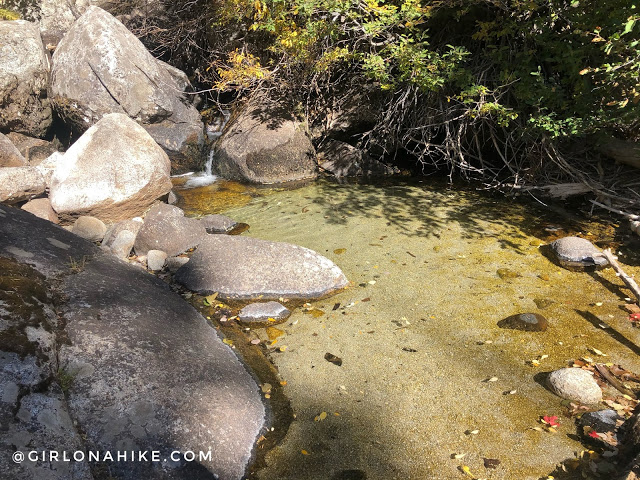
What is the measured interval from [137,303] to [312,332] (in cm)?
130

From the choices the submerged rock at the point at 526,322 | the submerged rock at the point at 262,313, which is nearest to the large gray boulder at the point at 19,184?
the submerged rock at the point at 262,313

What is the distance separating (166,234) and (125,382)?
2671 millimetres

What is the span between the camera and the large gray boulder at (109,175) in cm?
526

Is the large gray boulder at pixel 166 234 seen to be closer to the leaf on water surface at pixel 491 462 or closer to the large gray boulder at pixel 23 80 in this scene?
the leaf on water surface at pixel 491 462

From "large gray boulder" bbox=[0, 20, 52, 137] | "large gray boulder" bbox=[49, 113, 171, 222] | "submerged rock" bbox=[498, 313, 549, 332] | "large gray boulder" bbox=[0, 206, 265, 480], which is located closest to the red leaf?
"submerged rock" bbox=[498, 313, 549, 332]

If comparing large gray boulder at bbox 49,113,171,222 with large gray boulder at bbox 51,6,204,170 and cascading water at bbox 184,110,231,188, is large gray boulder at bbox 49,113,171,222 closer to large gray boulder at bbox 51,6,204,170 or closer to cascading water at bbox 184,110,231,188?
cascading water at bbox 184,110,231,188

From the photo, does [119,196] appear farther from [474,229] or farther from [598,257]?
[598,257]

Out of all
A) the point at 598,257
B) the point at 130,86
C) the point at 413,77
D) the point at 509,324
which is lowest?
the point at 509,324

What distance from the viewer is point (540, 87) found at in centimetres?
500

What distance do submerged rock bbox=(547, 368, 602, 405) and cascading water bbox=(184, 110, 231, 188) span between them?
5896 millimetres

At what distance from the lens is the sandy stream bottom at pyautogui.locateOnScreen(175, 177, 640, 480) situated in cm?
244

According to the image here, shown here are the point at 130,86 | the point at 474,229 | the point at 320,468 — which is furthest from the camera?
the point at 130,86

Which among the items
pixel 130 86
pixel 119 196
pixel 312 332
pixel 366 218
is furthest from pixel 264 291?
pixel 130 86

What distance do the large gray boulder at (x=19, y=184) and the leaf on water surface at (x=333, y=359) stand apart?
4404 millimetres
